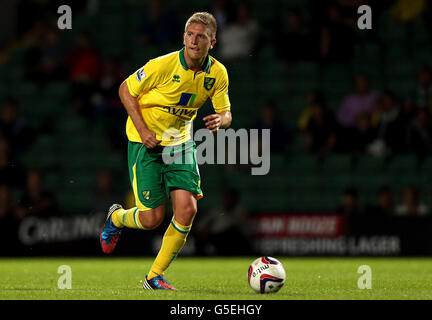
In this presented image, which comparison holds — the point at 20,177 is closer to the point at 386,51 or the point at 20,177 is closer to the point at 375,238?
the point at 375,238

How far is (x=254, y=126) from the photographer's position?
1358 cm

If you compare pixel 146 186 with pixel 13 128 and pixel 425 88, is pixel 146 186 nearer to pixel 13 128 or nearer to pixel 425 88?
pixel 13 128

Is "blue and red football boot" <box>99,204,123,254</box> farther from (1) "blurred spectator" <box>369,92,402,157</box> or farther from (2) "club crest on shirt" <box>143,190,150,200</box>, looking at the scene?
(1) "blurred spectator" <box>369,92,402,157</box>

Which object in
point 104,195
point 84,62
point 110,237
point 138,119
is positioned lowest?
point 104,195

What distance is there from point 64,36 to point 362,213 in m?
6.56

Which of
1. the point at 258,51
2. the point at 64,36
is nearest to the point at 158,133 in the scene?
the point at 258,51

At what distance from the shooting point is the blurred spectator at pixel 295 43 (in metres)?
14.5

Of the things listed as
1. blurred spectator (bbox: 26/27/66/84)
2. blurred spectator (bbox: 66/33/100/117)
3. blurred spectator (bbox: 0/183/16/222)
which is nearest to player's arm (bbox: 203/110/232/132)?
blurred spectator (bbox: 0/183/16/222)

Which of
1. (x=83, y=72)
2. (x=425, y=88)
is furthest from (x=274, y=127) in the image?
(x=83, y=72)

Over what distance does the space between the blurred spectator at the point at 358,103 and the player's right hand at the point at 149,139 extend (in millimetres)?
7099

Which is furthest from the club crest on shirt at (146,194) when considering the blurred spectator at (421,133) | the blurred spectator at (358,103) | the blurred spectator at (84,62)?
the blurred spectator at (84,62)

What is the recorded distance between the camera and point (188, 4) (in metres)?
15.7

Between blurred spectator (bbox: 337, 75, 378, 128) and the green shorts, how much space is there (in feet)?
22.3

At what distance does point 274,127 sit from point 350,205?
5.83 ft
